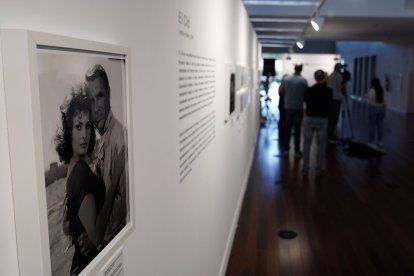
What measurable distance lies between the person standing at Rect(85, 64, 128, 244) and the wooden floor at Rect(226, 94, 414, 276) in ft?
9.14

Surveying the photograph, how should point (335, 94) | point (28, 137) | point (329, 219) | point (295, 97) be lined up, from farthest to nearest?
point (335, 94) < point (295, 97) < point (329, 219) < point (28, 137)

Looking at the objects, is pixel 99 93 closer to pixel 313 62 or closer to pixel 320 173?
pixel 320 173

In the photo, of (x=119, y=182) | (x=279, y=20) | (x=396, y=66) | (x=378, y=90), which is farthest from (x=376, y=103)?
(x=396, y=66)

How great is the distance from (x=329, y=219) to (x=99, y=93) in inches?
180

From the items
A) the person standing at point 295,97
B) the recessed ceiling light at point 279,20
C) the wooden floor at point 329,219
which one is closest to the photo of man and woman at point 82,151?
the wooden floor at point 329,219

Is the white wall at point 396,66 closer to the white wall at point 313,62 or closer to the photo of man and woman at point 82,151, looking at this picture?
the white wall at point 313,62

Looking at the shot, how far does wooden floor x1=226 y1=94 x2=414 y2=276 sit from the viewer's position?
153 inches

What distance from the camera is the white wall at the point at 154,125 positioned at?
791 mm

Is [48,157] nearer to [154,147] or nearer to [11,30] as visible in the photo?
[11,30]

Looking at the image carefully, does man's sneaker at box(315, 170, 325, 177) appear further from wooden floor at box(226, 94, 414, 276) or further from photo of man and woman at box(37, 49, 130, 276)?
photo of man and woman at box(37, 49, 130, 276)

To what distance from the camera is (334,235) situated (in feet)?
14.9

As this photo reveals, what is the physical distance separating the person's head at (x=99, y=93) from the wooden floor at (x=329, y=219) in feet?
9.90

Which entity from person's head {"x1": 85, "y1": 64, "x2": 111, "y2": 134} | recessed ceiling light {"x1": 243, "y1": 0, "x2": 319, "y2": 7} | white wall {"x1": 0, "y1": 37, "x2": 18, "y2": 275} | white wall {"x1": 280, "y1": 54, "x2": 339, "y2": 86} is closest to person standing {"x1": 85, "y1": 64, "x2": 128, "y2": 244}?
person's head {"x1": 85, "y1": 64, "x2": 111, "y2": 134}

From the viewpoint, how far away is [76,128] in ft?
2.95
